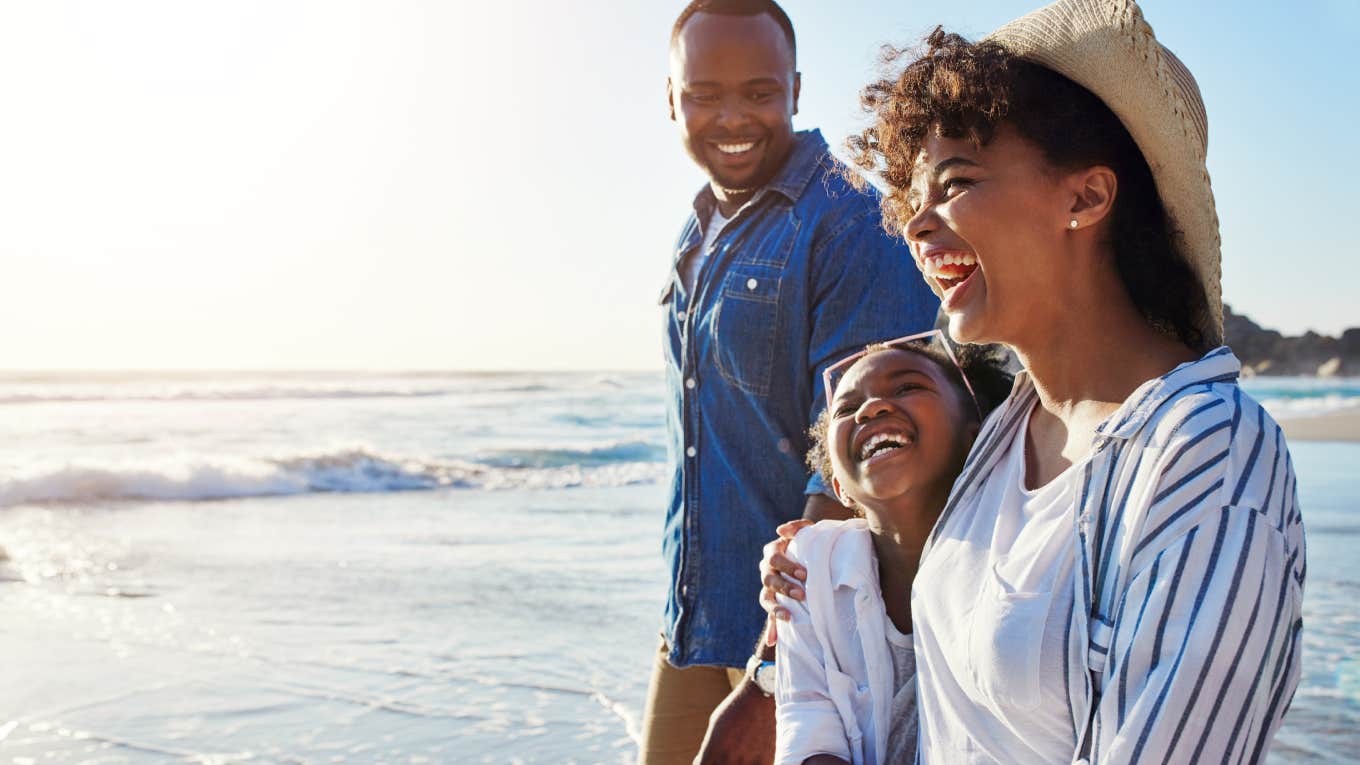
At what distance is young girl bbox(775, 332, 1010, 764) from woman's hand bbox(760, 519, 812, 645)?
0.02 m

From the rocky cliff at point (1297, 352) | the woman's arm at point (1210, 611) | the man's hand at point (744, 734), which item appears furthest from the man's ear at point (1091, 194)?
the rocky cliff at point (1297, 352)

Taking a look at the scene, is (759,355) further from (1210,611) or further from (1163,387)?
(1210,611)

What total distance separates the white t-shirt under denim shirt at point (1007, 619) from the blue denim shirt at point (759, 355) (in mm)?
931

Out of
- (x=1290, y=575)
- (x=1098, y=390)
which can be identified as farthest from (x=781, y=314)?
(x=1290, y=575)

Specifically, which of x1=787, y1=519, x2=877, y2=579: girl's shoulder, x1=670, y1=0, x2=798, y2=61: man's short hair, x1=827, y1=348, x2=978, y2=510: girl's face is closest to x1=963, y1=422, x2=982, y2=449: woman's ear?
x1=827, y1=348, x2=978, y2=510: girl's face

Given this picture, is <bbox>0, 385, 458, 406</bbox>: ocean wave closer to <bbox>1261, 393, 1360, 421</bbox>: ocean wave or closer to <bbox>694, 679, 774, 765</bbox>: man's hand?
<bbox>1261, 393, 1360, 421</bbox>: ocean wave

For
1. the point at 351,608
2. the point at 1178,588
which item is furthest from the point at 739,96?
the point at 351,608

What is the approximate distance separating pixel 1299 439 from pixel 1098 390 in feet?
48.2

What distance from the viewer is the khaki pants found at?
297 cm

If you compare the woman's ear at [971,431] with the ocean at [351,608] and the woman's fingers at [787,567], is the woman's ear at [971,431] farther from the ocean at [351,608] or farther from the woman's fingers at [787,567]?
the ocean at [351,608]

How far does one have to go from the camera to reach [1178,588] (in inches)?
50.0

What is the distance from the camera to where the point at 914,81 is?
1.81m

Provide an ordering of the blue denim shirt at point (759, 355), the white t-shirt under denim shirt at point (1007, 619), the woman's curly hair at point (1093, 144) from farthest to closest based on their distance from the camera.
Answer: the blue denim shirt at point (759, 355), the woman's curly hair at point (1093, 144), the white t-shirt under denim shirt at point (1007, 619)

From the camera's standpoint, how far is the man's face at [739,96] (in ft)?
9.87
